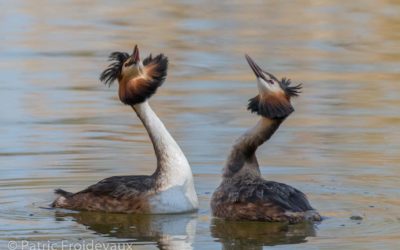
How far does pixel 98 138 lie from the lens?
1313 cm

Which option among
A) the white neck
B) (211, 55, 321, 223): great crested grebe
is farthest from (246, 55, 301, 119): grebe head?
the white neck

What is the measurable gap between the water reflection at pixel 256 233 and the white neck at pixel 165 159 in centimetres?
57

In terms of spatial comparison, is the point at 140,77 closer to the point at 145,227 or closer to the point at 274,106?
the point at 274,106

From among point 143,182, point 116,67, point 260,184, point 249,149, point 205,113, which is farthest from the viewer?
point 205,113

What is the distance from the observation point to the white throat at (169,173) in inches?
404

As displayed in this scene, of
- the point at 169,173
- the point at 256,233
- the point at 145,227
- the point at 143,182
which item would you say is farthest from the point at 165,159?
the point at 256,233

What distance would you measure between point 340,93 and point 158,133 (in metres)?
5.56

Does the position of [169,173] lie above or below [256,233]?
above

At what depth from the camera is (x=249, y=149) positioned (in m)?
10.7

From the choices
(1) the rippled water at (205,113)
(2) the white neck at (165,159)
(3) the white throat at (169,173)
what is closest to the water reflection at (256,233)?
(1) the rippled water at (205,113)

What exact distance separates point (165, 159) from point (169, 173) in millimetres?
130

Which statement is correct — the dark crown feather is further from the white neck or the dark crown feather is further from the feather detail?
the white neck

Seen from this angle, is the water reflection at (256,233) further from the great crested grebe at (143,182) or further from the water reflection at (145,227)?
the great crested grebe at (143,182)

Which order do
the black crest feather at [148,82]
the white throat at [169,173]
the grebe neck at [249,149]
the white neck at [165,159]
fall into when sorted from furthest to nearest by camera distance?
the grebe neck at [249,149]
the black crest feather at [148,82]
the white neck at [165,159]
the white throat at [169,173]
